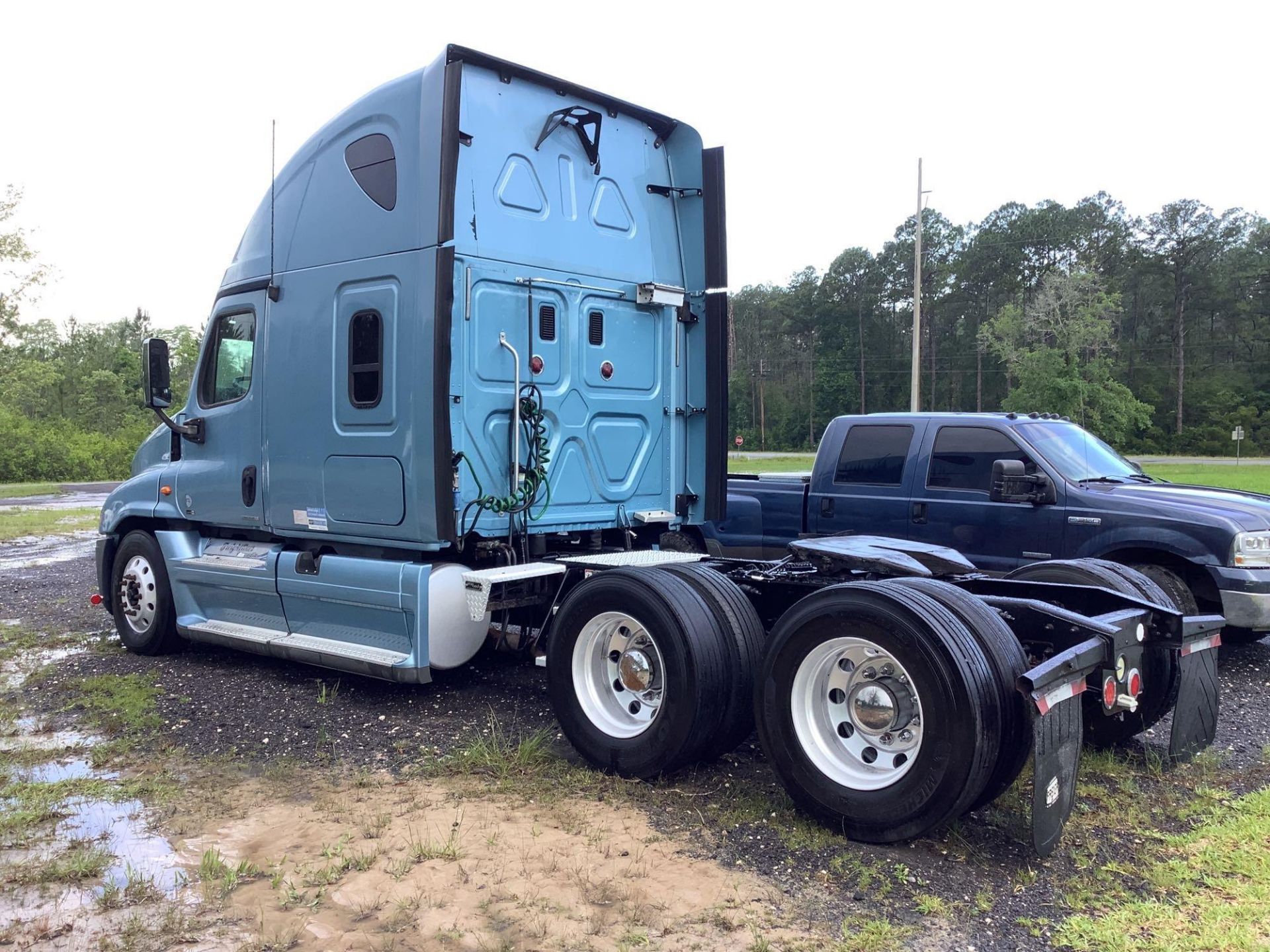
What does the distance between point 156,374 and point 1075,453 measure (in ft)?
22.9

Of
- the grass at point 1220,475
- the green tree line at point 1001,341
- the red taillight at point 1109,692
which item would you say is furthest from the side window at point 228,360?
the green tree line at point 1001,341

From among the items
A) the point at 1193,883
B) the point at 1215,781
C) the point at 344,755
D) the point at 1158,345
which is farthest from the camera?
the point at 1158,345

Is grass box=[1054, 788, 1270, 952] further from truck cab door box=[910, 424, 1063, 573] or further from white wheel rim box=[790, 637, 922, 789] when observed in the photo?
truck cab door box=[910, 424, 1063, 573]

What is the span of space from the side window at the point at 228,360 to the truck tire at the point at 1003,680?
16.9ft

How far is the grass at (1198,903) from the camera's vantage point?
9.98 ft

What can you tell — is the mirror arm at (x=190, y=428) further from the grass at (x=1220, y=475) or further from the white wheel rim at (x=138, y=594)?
the grass at (x=1220, y=475)

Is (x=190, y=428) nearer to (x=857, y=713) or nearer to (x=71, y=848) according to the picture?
(x=71, y=848)

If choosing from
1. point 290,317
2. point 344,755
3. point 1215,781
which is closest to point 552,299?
point 290,317

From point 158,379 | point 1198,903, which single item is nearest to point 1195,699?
point 1198,903

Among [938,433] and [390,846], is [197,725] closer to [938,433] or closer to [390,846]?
[390,846]

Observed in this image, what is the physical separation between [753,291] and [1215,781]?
88581 mm

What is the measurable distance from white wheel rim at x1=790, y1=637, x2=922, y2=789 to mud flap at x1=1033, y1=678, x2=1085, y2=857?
45 cm

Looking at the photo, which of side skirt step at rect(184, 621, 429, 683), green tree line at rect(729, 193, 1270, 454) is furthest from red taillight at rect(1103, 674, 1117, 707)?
green tree line at rect(729, 193, 1270, 454)

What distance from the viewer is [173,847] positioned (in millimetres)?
3924
